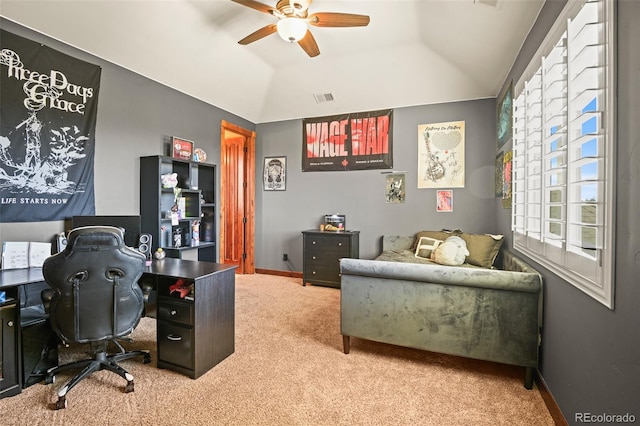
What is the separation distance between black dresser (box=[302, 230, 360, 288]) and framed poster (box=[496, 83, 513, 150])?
224 centimetres

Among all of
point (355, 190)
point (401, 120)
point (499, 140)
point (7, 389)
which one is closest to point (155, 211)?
point (7, 389)

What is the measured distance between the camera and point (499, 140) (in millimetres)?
3664

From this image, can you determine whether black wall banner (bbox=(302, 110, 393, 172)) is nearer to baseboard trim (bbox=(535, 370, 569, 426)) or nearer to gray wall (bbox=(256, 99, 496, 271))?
gray wall (bbox=(256, 99, 496, 271))

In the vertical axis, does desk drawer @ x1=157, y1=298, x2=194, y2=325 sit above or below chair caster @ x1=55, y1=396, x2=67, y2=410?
above

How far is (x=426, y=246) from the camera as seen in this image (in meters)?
3.88

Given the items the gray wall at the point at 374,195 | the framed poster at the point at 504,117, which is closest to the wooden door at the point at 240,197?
the gray wall at the point at 374,195

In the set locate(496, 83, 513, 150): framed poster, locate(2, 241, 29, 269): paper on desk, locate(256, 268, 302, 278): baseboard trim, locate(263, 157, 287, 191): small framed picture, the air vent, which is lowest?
locate(256, 268, 302, 278): baseboard trim

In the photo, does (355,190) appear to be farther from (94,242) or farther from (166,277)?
(94,242)

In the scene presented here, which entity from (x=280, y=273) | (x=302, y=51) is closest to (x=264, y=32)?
(x=302, y=51)

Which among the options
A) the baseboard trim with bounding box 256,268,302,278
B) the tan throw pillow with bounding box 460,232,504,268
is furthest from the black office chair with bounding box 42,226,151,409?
the baseboard trim with bounding box 256,268,302,278

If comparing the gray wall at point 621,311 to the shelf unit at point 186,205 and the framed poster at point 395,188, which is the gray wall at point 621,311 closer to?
the framed poster at point 395,188

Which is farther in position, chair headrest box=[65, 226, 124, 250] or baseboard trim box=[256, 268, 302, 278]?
baseboard trim box=[256, 268, 302, 278]

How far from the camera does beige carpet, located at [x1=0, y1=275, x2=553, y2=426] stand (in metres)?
1.76

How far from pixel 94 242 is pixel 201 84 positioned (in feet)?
9.57
